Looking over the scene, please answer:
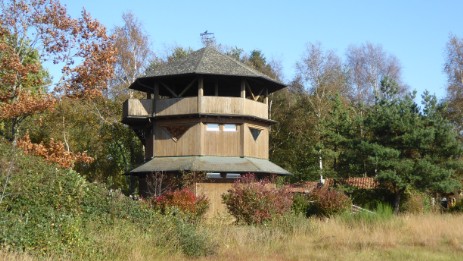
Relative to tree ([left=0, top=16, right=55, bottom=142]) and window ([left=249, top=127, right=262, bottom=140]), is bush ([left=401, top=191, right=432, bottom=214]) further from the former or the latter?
tree ([left=0, top=16, right=55, bottom=142])

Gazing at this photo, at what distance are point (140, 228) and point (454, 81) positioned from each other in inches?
1609

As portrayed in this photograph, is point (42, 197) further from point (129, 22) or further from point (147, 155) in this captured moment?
point (129, 22)

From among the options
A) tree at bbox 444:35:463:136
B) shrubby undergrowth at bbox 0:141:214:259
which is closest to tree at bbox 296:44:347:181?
tree at bbox 444:35:463:136

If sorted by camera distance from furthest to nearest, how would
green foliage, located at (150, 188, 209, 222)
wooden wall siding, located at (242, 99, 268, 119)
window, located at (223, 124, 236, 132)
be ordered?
1. window, located at (223, 124, 236, 132)
2. wooden wall siding, located at (242, 99, 268, 119)
3. green foliage, located at (150, 188, 209, 222)

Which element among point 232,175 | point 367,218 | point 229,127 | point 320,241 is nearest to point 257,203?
point 320,241

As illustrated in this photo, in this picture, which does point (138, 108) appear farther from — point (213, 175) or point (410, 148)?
point (410, 148)

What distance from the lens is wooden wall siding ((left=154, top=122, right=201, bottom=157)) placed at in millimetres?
32344

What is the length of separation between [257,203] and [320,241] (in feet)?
10.8

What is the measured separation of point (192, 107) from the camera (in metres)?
32.2

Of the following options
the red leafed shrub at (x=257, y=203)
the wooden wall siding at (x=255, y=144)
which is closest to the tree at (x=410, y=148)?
the wooden wall siding at (x=255, y=144)

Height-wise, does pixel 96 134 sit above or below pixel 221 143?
above

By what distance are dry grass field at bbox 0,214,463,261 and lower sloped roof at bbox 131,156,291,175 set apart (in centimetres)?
1083

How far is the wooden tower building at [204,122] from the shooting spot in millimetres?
31672

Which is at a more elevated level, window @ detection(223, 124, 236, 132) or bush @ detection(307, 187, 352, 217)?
window @ detection(223, 124, 236, 132)
